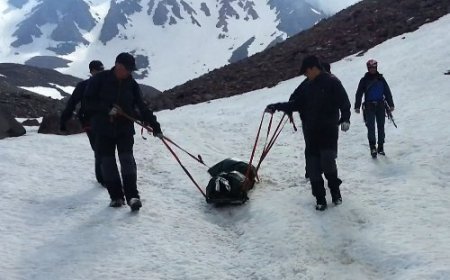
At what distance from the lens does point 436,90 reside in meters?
18.1

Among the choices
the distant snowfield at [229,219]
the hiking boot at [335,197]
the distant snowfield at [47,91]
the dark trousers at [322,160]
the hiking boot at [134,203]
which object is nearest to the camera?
the distant snowfield at [229,219]

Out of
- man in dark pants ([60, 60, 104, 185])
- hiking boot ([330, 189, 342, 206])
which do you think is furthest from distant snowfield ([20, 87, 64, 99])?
hiking boot ([330, 189, 342, 206])

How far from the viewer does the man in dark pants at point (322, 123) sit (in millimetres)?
8953

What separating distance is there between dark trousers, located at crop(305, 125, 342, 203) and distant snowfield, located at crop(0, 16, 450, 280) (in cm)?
32

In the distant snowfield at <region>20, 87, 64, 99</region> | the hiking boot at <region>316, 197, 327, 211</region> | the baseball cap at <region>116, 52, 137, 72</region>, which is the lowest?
the hiking boot at <region>316, 197, 327, 211</region>

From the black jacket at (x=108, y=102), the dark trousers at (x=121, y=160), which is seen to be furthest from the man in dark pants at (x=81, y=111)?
the dark trousers at (x=121, y=160)

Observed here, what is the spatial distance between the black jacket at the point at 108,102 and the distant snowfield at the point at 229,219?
1273mm

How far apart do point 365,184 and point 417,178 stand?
35.6 inches

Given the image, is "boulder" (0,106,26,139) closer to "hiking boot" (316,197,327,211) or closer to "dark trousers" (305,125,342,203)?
"dark trousers" (305,125,342,203)

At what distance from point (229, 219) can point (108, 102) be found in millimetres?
2582

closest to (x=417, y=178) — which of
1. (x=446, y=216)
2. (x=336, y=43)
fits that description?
(x=446, y=216)

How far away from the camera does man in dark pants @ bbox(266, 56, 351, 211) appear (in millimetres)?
8953

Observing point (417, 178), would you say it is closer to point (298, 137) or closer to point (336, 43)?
point (298, 137)

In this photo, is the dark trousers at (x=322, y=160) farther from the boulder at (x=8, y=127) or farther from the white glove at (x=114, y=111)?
the boulder at (x=8, y=127)
